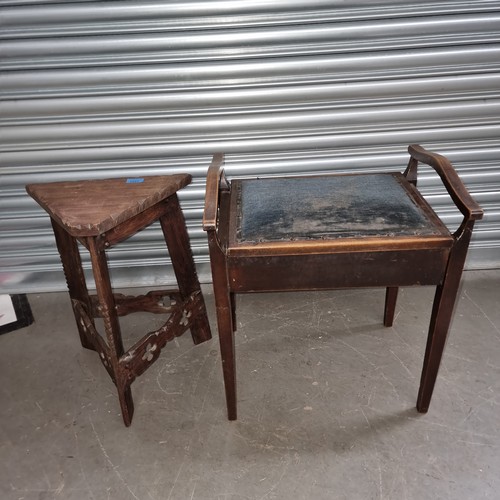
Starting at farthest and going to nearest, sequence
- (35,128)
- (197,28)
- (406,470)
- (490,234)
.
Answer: (490,234)
(35,128)
(197,28)
(406,470)

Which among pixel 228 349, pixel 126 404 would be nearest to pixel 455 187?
pixel 228 349

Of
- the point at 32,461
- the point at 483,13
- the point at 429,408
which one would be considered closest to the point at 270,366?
the point at 429,408

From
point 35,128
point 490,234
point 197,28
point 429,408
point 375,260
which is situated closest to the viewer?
point 375,260

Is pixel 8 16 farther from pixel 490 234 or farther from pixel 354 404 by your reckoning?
pixel 490 234

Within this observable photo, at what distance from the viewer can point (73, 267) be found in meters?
1.73

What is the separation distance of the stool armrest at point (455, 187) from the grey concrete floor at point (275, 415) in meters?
0.77

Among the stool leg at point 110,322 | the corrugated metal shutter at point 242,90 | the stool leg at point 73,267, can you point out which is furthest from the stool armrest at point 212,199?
Answer: the stool leg at point 73,267

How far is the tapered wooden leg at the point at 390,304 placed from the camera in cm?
191

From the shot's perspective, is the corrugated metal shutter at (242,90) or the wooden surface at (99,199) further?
the corrugated metal shutter at (242,90)

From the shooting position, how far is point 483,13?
5.76 ft

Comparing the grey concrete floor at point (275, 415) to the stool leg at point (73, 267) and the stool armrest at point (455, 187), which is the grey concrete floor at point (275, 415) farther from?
the stool armrest at point (455, 187)

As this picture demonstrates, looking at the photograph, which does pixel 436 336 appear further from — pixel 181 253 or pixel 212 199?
pixel 181 253

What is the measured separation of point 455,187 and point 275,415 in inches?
37.9

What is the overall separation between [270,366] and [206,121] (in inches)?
41.3
